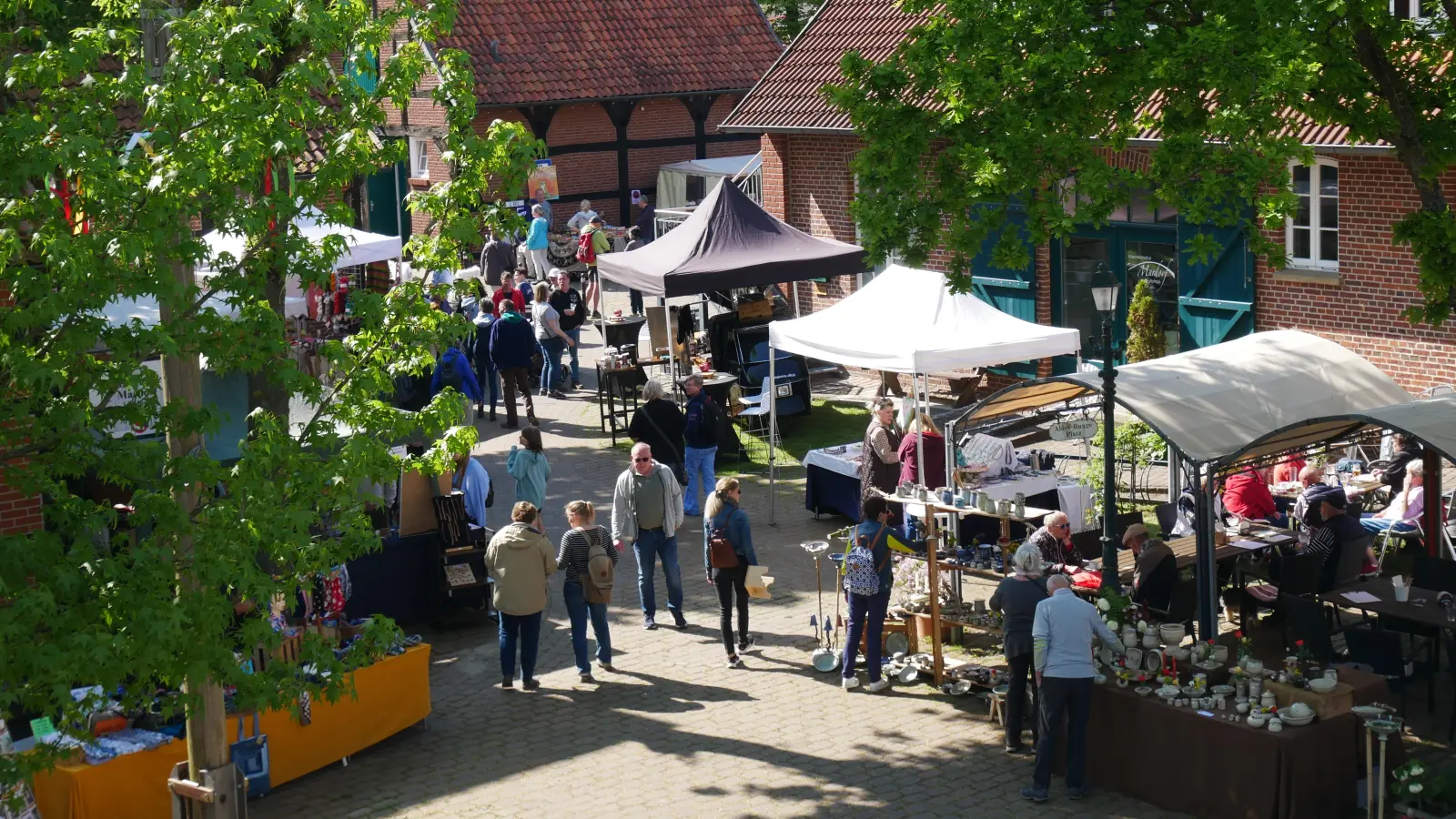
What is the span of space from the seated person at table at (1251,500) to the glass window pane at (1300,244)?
5660 mm

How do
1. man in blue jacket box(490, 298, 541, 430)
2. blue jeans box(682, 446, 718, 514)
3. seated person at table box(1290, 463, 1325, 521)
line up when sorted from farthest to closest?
man in blue jacket box(490, 298, 541, 430) < blue jeans box(682, 446, 718, 514) < seated person at table box(1290, 463, 1325, 521)

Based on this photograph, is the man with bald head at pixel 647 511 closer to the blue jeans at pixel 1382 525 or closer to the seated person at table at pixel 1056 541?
the seated person at table at pixel 1056 541

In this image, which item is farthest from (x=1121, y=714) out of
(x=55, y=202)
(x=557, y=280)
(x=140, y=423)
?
(x=557, y=280)

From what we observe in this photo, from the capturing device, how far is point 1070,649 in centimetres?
1008

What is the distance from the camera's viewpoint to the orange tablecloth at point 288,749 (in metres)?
9.71

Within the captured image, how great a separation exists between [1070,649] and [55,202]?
245 inches

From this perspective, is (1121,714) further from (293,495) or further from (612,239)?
(612,239)

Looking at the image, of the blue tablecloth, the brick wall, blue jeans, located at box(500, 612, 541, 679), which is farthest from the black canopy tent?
blue jeans, located at box(500, 612, 541, 679)

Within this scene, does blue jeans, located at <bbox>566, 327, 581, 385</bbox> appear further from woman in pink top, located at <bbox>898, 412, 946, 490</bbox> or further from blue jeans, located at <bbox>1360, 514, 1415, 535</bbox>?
blue jeans, located at <bbox>1360, 514, 1415, 535</bbox>

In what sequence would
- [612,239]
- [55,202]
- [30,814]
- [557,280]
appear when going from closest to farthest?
[55,202] → [30,814] → [557,280] → [612,239]

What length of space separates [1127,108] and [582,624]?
5548 millimetres

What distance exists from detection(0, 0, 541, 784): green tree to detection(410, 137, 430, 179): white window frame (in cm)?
2660

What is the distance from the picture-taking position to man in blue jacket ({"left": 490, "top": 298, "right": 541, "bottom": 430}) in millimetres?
20422

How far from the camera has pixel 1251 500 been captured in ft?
46.7
